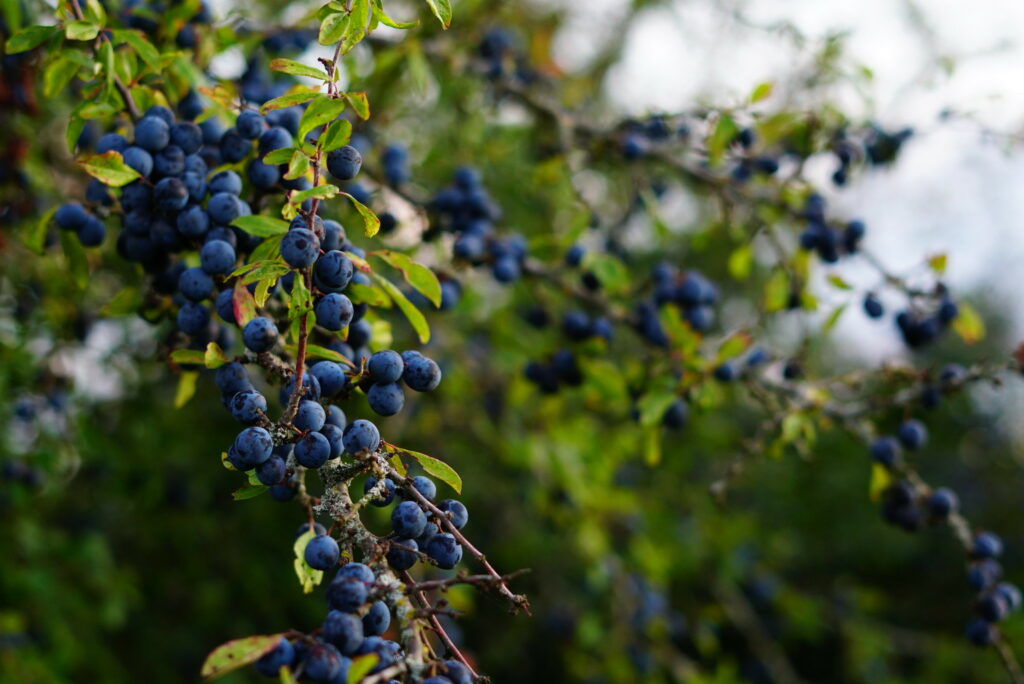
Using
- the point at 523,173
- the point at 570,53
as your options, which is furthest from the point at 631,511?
the point at 570,53

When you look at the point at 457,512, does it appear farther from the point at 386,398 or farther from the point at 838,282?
the point at 838,282

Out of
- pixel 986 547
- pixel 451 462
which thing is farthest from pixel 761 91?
pixel 451 462

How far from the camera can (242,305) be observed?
129 cm

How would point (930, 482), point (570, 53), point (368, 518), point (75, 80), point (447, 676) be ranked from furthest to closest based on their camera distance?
point (930, 482)
point (570, 53)
point (368, 518)
point (75, 80)
point (447, 676)

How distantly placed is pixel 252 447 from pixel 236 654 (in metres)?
0.27

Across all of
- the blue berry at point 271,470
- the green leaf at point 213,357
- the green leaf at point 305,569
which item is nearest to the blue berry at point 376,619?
the green leaf at point 305,569

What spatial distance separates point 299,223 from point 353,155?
149 mm

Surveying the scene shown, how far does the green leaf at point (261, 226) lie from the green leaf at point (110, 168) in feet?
0.90

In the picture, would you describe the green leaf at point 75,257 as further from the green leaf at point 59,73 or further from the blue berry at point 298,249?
the blue berry at point 298,249

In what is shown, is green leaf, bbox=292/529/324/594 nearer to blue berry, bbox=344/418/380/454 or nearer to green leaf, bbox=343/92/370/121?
blue berry, bbox=344/418/380/454

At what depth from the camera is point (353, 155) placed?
4.21 ft

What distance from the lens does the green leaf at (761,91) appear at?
2236 mm

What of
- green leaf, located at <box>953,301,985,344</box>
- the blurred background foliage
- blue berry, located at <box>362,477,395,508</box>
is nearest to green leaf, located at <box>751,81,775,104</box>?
the blurred background foliage

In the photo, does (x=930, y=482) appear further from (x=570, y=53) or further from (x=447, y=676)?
(x=447, y=676)
